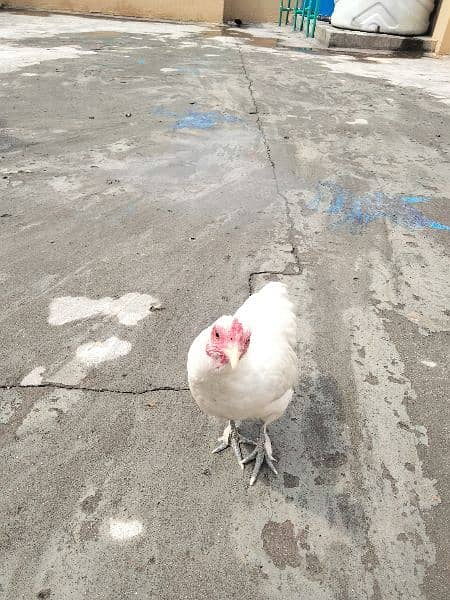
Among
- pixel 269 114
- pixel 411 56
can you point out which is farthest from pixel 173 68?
pixel 411 56

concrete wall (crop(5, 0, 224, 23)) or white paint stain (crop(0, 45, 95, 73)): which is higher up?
concrete wall (crop(5, 0, 224, 23))

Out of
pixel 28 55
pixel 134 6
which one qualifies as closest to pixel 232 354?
pixel 28 55

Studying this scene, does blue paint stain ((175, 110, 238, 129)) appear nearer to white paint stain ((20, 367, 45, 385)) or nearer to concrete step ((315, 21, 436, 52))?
white paint stain ((20, 367, 45, 385))

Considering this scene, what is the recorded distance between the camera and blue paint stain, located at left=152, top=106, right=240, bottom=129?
22.8ft

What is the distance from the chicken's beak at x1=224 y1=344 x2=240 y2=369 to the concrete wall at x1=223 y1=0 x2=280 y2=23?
62.6ft

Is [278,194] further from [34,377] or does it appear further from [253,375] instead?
[253,375]

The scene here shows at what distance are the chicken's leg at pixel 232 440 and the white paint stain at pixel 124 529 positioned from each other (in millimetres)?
565

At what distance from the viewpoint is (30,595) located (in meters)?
1.95

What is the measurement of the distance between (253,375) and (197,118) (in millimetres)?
6054

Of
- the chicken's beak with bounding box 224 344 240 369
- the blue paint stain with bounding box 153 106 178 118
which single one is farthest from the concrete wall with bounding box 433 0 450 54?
the chicken's beak with bounding box 224 344 240 369

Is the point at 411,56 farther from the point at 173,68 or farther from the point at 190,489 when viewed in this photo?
the point at 190,489

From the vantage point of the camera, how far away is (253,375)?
210cm

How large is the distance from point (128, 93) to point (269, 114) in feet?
8.43

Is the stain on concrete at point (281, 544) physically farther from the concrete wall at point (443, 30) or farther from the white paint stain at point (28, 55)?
the concrete wall at point (443, 30)
